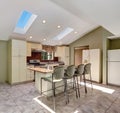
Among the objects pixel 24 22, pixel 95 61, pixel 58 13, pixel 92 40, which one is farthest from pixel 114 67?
pixel 24 22

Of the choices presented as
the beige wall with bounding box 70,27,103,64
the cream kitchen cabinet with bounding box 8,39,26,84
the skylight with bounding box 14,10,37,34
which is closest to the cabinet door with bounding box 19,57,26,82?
the cream kitchen cabinet with bounding box 8,39,26,84

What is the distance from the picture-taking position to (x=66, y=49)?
23.9 feet

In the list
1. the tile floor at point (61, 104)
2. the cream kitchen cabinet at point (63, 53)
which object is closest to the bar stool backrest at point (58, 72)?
the tile floor at point (61, 104)

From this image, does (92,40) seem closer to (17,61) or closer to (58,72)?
(58,72)

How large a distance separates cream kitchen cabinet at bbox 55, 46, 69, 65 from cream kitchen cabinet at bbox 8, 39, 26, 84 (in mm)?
2797

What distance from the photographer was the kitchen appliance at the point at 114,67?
465cm

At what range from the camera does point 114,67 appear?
4.77m

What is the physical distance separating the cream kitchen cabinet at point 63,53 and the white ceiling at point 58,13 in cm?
206

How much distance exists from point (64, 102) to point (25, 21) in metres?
3.61

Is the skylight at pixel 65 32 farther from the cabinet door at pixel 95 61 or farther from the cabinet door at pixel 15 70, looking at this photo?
the cabinet door at pixel 15 70

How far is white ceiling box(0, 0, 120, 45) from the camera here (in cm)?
258

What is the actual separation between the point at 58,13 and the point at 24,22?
1692 mm

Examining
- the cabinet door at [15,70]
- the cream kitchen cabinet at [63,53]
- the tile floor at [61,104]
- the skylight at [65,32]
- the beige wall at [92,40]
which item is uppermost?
the skylight at [65,32]

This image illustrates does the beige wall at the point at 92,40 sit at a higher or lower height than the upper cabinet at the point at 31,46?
higher
